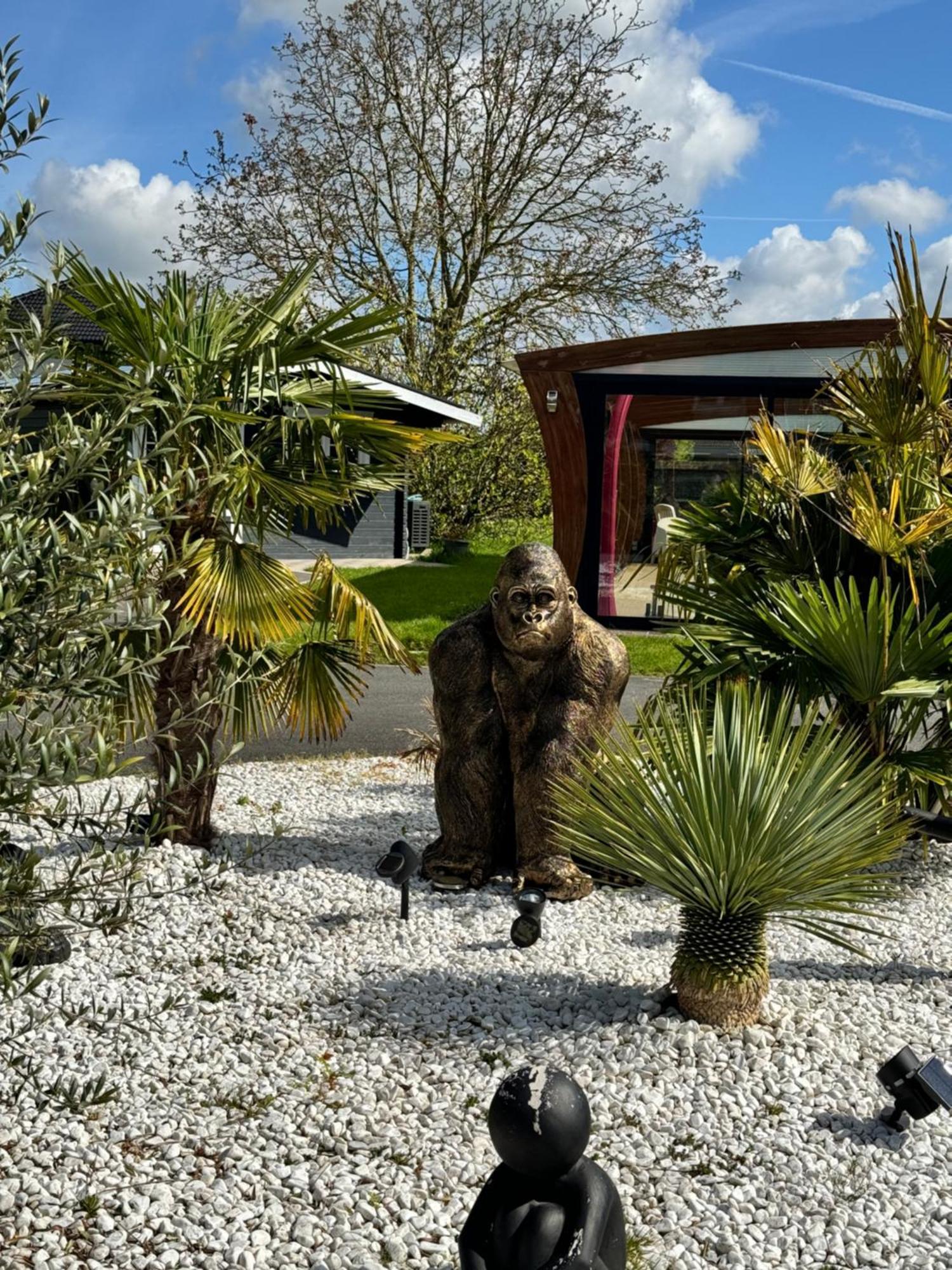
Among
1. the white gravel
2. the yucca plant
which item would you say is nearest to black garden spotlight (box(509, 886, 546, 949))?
the white gravel

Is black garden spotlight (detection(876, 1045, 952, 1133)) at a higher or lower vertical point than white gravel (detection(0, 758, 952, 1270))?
higher

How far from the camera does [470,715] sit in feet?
18.1

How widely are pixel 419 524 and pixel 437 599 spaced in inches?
344

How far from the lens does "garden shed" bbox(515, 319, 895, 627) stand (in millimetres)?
13266

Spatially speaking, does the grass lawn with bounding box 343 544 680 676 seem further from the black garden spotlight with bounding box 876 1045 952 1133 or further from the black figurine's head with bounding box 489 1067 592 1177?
the black figurine's head with bounding box 489 1067 592 1177

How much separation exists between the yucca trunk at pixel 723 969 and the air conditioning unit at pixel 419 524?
67.5 feet

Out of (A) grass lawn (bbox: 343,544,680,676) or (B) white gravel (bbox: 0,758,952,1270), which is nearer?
(B) white gravel (bbox: 0,758,952,1270)

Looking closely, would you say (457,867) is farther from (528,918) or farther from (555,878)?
(528,918)

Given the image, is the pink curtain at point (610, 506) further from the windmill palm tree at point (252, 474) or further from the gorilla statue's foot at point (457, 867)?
the gorilla statue's foot at point (457, 867)


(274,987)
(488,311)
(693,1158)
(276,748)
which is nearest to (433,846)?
(274,987)

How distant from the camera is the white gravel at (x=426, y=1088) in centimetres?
304

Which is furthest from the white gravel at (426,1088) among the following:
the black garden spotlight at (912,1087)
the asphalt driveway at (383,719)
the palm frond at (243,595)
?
the asphalt driveway at (383,719)

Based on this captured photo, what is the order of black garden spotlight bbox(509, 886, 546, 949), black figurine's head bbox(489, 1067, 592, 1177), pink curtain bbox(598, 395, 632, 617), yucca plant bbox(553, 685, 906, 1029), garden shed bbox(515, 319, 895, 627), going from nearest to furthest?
black figurine's head bbox(489, 1067, 592, 1177)
yucca plant bbox(553, 685, 906, 1029)
black garden spotlight bbox(509, 886, 546, 949)
garden shed bbox(515, 319, 895, 627)
pink curtain bbox(598, 395, 632, 617)

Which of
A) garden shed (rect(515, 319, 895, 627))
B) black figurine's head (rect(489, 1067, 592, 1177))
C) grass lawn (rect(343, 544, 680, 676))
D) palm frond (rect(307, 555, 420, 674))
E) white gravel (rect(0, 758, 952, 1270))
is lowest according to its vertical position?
white gravel (rect(0, 758, 952, 1270))
